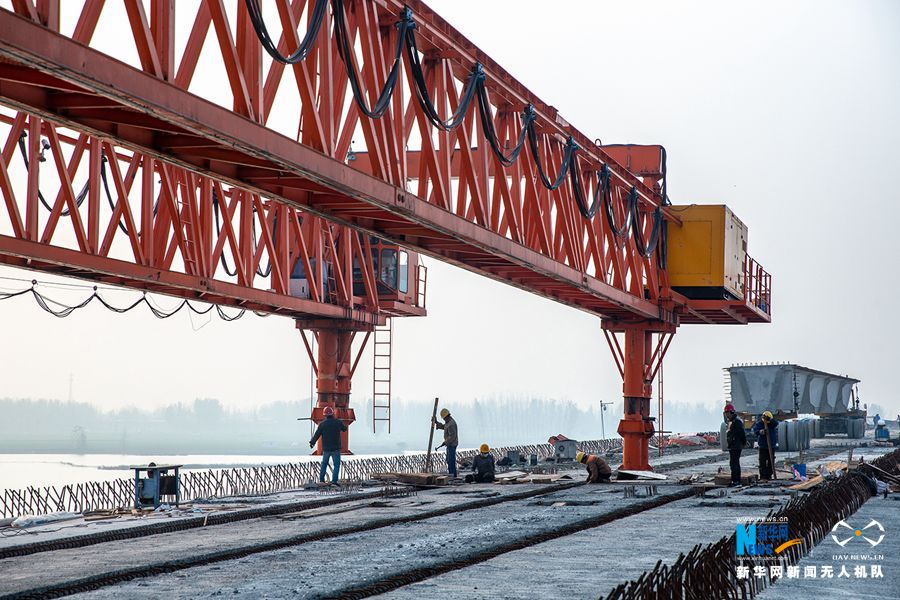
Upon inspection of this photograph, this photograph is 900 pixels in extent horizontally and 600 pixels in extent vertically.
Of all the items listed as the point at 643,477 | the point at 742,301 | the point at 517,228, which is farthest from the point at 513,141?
the point at 742,301

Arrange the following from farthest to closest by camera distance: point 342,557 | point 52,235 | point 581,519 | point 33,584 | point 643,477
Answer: point 643,477 → point 52,235 → point 581,519 → point 342,557 → point 33,584

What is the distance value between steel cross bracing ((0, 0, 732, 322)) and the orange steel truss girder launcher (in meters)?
0.03

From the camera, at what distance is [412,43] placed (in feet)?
57.7

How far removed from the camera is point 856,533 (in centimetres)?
1841

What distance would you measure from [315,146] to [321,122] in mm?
350

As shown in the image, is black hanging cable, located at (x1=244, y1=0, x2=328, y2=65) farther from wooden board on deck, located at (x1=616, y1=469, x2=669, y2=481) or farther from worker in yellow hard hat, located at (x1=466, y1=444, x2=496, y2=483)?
wooden board on deck, located at (x1=616, y1=469, x2=669, y2=481)

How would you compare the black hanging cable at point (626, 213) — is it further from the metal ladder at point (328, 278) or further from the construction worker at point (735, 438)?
the metal ladder at point (328, 278)

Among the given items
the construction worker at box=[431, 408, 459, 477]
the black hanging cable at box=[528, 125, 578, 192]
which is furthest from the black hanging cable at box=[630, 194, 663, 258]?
the construction worker at box=[431, 408, 459, 477]

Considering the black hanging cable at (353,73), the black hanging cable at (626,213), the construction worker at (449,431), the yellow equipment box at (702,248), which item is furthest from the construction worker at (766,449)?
the black hanging cable at (353,73)

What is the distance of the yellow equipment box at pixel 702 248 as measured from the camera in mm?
34750

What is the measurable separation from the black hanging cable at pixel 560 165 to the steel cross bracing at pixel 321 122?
27 cm

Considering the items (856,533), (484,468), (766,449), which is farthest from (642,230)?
(856,533)

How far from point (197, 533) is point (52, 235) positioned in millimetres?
7715

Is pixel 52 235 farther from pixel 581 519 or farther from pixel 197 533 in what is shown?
pixel 581 519
